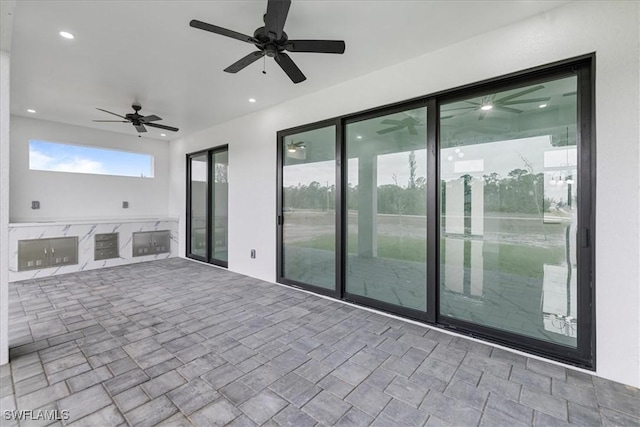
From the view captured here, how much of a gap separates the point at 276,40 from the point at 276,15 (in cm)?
28

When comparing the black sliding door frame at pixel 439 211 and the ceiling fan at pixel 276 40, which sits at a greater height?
the ceiling fan at pixel 276 40

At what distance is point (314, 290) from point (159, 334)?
6.68 ft

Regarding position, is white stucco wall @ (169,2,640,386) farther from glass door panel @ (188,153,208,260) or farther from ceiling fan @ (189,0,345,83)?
glass door panel @ (188,153,208,260)

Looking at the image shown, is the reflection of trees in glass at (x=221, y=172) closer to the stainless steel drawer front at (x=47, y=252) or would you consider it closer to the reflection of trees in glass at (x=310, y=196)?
the reflection of trees in glass at (x=310, y=196)

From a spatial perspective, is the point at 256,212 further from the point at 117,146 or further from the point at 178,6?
the point at 117,146

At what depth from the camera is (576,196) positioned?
235 centimetres

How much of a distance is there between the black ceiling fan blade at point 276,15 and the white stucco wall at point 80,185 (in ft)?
19.8

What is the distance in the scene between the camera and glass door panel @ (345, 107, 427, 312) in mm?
3195

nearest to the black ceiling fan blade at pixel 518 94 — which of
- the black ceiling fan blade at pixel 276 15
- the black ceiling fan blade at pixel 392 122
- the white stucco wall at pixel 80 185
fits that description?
the black ceiling fan blade at pixel 392 122

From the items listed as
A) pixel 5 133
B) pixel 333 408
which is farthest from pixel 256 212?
pixel 333 408

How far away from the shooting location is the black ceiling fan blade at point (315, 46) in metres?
2.27

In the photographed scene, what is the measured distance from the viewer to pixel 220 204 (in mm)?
6031

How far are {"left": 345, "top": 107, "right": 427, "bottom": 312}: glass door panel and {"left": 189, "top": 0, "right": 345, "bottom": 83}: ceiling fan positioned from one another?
1365 millimetres

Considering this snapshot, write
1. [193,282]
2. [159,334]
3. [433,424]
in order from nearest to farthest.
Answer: [433,424], [159,334], [193,282]
